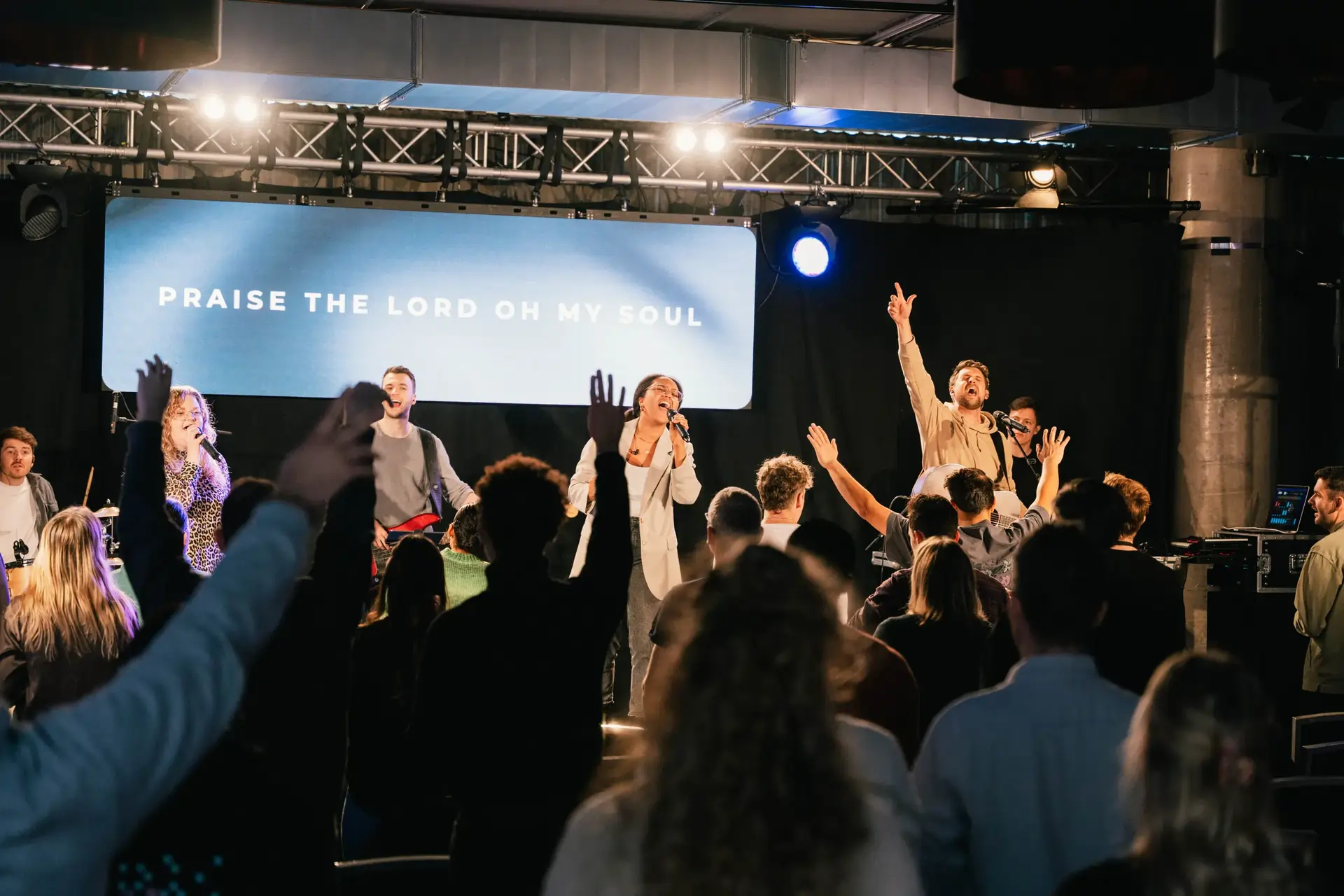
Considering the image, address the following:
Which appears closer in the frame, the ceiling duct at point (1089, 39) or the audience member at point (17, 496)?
the ceiling duct at point (1089, 39)

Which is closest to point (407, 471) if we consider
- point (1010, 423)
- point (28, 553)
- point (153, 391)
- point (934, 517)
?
point (28, 553)

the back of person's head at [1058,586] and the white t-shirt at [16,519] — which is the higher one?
the back of person's head at [1058,586]

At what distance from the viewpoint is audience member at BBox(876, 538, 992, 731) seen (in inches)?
131

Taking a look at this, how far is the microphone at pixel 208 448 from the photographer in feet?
25.2

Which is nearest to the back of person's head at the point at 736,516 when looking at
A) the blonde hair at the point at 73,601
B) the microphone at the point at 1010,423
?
the blonde hair at the point at 73,601

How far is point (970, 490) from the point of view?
16.0ft

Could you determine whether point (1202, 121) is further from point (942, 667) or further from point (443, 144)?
point (942, 667)

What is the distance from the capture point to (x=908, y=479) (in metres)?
9.55

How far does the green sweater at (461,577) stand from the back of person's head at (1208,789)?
11.3 feet

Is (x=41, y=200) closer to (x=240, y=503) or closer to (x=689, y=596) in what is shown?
(x=240, y=503)

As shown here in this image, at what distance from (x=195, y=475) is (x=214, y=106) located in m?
1.96

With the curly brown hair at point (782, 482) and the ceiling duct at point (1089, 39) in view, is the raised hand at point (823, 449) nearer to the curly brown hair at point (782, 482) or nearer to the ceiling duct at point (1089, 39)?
the curly brown hair at point (782, 482)

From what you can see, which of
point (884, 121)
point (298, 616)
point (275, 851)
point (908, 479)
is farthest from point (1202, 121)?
point (275, 851)

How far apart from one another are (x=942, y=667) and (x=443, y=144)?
612 centimetres
